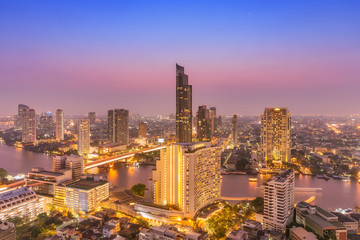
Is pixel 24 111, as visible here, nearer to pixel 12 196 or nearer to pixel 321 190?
pixel 12 196

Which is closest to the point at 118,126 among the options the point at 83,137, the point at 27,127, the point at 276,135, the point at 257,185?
the point at 83,137

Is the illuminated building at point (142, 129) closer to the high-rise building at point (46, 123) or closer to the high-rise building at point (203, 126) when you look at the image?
the high-rise building at point (203, 126)

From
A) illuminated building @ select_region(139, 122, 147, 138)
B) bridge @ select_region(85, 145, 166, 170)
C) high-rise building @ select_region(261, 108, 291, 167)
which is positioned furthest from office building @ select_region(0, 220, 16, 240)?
illuminated building @ select_region(139, 122, 147, 138)

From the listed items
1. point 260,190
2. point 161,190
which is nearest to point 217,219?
point 161,190

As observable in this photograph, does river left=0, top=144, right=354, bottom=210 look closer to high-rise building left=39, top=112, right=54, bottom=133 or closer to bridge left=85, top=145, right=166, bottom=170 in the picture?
bridge left=85, top=145, right=166, bottom=170

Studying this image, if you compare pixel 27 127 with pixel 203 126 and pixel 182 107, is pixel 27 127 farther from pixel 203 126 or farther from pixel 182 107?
pixel 203 126

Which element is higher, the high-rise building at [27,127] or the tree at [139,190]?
the high-rise building at [27,127]

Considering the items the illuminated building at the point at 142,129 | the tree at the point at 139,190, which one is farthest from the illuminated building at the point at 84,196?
the illuminated building at the point at 142,129
